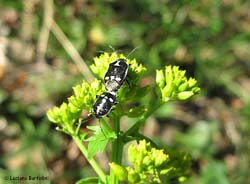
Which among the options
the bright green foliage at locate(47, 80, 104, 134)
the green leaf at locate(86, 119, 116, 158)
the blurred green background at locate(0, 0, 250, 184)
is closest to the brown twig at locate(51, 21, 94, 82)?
the blurred green background at locate(0, 0, 250, 184)

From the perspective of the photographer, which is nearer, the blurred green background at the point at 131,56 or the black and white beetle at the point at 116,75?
the black and white beetle at the point at 116,75

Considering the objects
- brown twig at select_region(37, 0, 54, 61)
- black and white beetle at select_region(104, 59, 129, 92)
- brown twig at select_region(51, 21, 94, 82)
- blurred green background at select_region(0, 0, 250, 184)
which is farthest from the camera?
brown twig at select_region(37, 0, 54, 61)

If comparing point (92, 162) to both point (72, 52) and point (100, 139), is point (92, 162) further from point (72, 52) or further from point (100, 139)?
point (72, 52)

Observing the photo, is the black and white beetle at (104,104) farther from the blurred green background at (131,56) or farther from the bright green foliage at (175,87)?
the blurred green background at (131,56)

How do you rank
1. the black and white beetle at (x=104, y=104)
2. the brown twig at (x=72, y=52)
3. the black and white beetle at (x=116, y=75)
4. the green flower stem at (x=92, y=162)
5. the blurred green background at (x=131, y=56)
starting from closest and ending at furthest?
1. the black and white beetle at (x=104, y=104)
2. the black and white beetle at (x=116, y=75)
3. the green flower stem at (x=92, y=162)
4. the brown twig at (x=72, y=52)
5. the blurred green background at (x=131, y=56)

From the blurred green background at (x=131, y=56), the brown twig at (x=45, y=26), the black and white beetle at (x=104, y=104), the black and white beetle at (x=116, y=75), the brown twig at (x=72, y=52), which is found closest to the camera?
the black and white beetle at (x=104, y=104)

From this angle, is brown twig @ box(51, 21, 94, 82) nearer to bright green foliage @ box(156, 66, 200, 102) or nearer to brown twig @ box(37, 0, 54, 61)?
brown twig @ box(37, 0, 54, 61)

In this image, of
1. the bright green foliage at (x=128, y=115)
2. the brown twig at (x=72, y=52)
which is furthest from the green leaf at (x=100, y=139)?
the brown twig at (x=72, y=52)

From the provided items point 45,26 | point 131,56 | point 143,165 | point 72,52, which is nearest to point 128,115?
point 143,165
